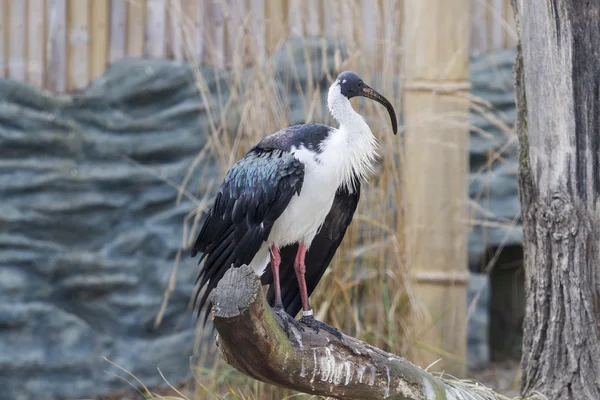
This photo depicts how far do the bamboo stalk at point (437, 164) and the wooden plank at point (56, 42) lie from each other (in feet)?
5.73

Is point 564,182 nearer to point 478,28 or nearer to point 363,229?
point 363,229

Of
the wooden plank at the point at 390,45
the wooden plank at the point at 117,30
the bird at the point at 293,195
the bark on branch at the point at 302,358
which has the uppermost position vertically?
the wooden plank at the point at 117,30

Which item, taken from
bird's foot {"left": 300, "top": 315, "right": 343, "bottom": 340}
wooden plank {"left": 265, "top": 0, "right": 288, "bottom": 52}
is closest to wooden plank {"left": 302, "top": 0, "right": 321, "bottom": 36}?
wooden plank {"left": 265, "top": 0, "right": 288, "bottom": 52}

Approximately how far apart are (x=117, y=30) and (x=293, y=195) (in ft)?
7.44

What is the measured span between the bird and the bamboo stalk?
35.9 inches

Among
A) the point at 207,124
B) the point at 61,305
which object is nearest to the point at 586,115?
the point at 207,124

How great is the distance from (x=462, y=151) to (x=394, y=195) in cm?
42

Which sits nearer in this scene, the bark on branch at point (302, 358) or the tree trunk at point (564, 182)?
the bark on branch at point (302, 358)

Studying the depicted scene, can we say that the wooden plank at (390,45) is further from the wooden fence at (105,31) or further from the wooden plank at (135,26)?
the wooden plank at (135,26)

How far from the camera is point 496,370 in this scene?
4.66m

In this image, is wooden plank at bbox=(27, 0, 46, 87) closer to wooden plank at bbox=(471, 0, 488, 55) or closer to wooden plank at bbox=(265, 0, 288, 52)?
wooden plank at bbox=(265, 0, 288, 52)

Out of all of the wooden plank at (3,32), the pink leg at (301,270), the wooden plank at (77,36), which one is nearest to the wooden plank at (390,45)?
the pink leg at (301,270)

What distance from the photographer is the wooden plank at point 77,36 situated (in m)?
4.28

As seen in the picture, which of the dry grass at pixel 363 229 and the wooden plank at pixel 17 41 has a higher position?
the wooden plank at pixel 17 41
